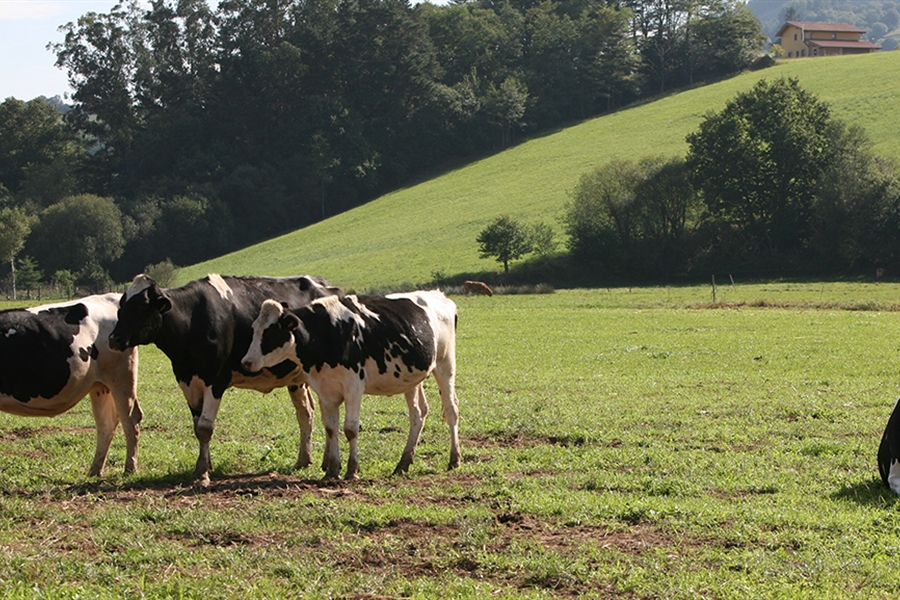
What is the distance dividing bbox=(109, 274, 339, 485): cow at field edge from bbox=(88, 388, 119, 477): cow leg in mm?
1072

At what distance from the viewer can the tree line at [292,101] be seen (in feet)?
338

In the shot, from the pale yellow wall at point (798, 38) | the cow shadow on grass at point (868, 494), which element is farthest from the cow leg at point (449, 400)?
the pale yellow wall at point (798, 38)

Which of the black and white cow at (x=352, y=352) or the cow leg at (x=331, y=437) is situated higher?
the black and white cow at (x=352, y=352)

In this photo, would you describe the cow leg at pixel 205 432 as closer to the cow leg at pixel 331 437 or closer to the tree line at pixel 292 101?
the cow leg at pixel 331 437

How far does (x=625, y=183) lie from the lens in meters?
71.9

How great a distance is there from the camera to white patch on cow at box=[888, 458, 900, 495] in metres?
9.62

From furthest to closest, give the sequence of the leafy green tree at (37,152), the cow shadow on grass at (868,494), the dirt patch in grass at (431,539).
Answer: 1. the leafy green tree at (37,152)
2. the cow shadow on grass at (868,494)
3. the dirt patch in grass at (431,539)

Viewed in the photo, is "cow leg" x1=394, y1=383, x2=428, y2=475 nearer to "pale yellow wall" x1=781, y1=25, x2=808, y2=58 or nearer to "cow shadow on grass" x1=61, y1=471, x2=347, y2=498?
"cow shadow on grass" x1=61, y1=471, x2=347, y2=498

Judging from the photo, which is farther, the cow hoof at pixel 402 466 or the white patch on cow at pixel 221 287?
the white patch on cow at pixel 221 287

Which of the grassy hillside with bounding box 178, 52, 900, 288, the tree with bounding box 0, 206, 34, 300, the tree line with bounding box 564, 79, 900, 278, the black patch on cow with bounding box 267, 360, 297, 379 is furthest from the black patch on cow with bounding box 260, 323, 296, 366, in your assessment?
the tree with bounding box 0, 206, 34, 300

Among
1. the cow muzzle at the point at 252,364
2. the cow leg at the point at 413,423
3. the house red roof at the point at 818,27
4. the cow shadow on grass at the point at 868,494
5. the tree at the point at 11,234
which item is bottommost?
the cow shadow on grass at the point at 868,494

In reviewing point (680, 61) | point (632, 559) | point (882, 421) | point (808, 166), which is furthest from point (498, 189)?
point (632, 559)

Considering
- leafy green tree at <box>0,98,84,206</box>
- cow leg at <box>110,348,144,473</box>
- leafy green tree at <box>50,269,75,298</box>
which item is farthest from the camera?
leafy green tree at <box>0,98,84,206</box>

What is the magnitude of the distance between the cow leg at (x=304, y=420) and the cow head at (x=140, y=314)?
229cm
